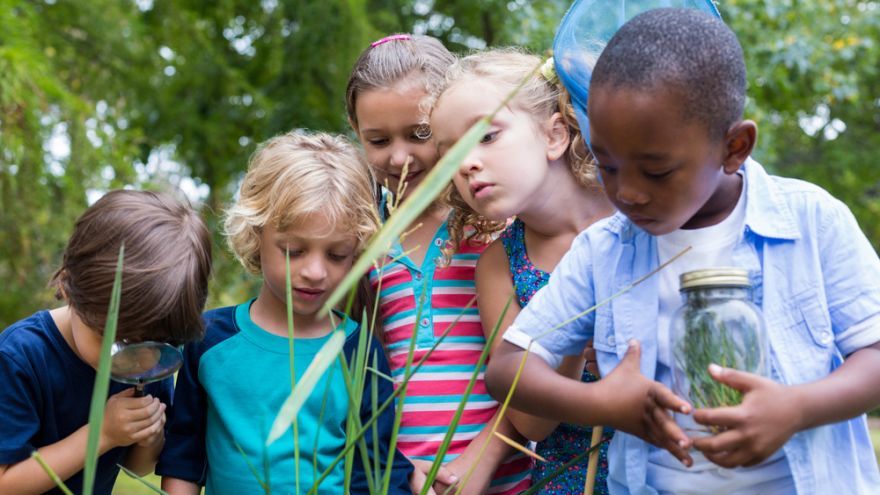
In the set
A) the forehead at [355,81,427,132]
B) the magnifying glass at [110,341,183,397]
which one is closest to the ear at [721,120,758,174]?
the forehead at [355,81,427,132]

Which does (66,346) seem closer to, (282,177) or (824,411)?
(282,177)

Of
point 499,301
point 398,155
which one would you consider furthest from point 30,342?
point 499,301

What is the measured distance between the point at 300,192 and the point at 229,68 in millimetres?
5926

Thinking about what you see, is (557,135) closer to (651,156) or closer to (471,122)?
(471,122)

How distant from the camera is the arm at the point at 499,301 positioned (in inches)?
→ 79.9

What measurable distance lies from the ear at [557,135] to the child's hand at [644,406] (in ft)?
2.51

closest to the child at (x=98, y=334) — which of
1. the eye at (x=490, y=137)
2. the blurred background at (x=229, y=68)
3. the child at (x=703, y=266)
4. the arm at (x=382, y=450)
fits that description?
the arm at (x=382, y=450)

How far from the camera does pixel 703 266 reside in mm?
1561

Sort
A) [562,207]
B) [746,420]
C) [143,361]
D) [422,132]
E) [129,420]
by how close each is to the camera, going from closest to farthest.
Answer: [746,420]
[143,361]
[129,420]
[562,207]
[422,132]

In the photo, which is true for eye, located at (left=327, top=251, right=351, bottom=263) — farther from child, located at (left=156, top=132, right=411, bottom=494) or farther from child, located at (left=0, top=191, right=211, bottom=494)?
child, located at (left=0, top=191, right=211, bottom=494)

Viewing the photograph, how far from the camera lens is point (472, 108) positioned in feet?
6.82

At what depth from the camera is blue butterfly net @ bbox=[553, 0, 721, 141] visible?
195 cm

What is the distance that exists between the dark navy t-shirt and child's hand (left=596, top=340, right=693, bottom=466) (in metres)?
1.16

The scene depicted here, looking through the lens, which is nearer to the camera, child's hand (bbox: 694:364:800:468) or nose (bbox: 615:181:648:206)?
child's hand (bbox: 694:364:800:468)
